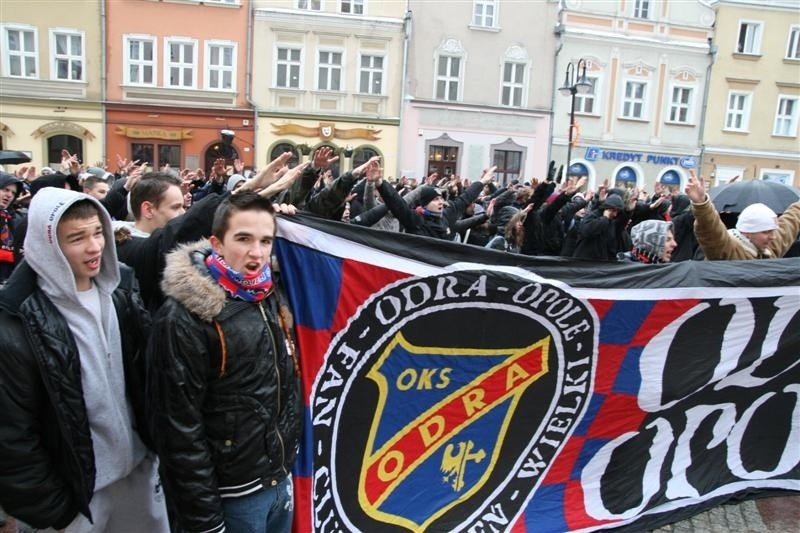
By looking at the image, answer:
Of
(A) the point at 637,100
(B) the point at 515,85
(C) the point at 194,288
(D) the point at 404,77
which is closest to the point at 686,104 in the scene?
(A) the point at 637,100

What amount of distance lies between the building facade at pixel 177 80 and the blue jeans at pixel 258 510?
21.9 meters

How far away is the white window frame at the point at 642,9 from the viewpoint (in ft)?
84.2

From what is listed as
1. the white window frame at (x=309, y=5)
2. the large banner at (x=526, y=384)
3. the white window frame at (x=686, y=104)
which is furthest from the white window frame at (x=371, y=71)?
the large banner at (x=526, y=384)

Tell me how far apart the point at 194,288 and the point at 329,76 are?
75.2ft

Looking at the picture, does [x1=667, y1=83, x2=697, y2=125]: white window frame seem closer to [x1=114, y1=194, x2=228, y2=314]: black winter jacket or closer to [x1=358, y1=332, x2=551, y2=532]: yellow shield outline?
[x1=358, y1=332, x2=551, y2=532]: yellow shield outline

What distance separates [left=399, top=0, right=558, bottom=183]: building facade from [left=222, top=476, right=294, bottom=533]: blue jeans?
863 inches

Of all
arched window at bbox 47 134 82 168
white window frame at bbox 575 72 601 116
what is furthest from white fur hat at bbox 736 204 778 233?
arched window at bbox 47 134 82 168

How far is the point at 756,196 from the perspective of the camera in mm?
5676

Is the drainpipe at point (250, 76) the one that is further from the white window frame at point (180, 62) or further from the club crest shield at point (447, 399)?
the club crest shield at point (447, 399)

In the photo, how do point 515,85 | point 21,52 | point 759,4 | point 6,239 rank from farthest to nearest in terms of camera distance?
point 759,4 → point 515,85 → point 21,52 → point 6,239

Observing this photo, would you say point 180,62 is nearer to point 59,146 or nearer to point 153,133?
point 153,133

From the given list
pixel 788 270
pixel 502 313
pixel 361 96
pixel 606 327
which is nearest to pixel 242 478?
pixel 502 313

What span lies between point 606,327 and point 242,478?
2.24 metres

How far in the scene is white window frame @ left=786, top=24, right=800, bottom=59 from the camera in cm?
2661
